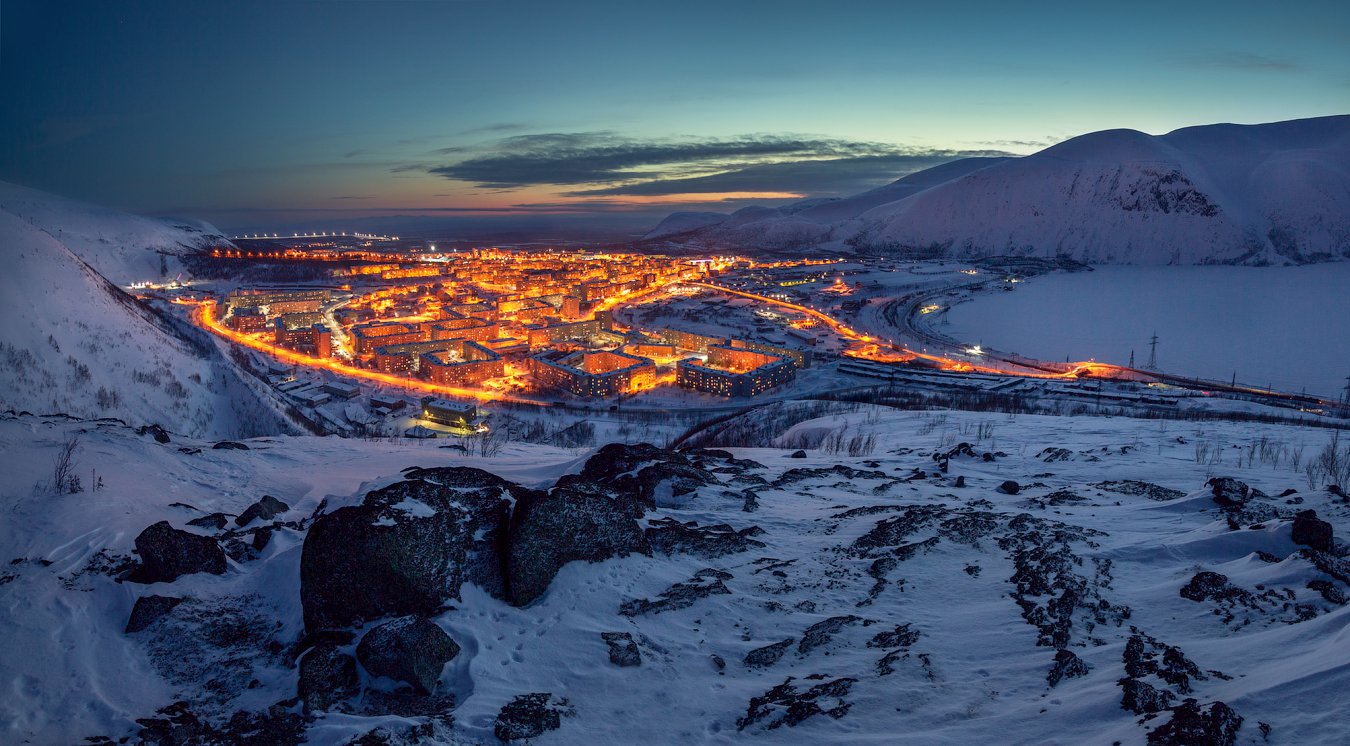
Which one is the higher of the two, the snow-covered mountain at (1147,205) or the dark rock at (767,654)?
the snow-covered mountain at (1147,205)

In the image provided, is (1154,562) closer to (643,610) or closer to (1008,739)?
(1008,739)

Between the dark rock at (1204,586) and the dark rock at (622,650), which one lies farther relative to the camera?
the dark rock at (1204,586)

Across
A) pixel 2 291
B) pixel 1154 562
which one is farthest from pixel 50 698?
pixel 2 291

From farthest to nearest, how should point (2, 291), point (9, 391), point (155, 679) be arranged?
point (2, 291)
point (9, 391)
point (155, 679)

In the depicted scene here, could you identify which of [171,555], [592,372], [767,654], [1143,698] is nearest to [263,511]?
[171,555]

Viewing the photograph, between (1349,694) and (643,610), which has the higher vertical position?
(1349,694)

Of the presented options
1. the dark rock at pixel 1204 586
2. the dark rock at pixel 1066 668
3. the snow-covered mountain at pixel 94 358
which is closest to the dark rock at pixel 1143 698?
the dark rock at pixel 1066 668

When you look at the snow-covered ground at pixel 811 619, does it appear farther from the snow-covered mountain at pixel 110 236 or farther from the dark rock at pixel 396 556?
the snow-covered mountain at pixel 110 236
